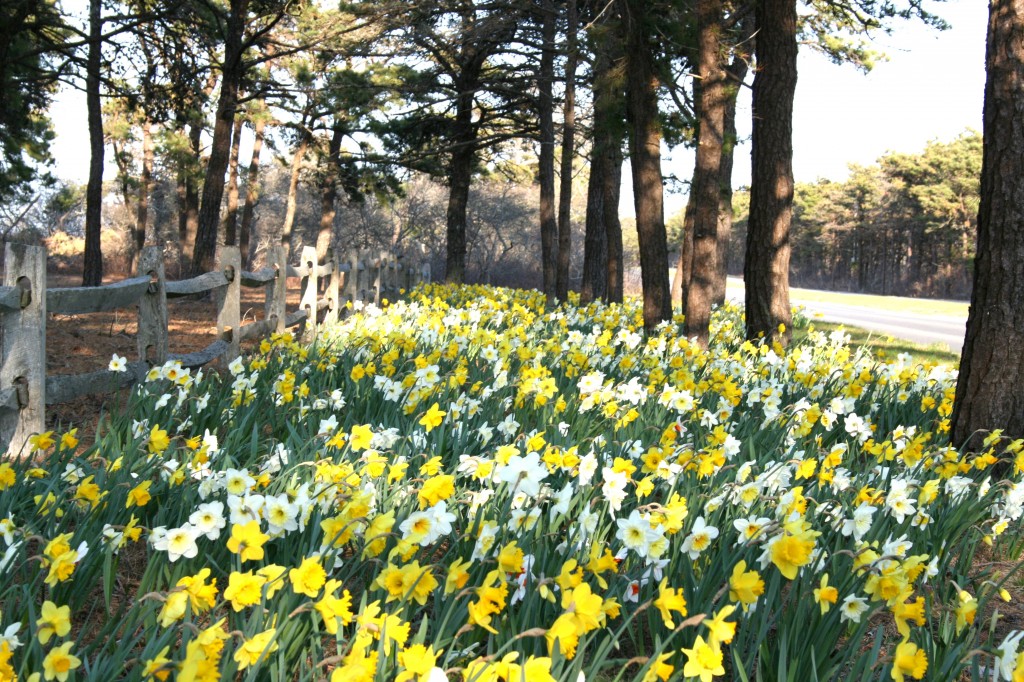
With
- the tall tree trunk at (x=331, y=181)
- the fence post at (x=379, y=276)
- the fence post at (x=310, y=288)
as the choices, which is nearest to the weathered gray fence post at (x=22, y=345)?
the fence post at (x=310, y=288)

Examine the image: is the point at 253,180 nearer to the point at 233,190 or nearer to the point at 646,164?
the point at 233,190

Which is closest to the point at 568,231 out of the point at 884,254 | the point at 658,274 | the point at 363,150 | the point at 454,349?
the point at 658,274

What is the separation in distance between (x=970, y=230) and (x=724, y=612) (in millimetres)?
40730

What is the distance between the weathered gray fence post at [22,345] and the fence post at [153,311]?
102 centimetres

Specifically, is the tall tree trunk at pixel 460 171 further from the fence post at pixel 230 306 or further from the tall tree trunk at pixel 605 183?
the fence post at pixel 230 306

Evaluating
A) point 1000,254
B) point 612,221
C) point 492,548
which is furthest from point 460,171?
point 492,548

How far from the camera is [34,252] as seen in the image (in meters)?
3.66

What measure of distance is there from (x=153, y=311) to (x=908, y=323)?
17256mm

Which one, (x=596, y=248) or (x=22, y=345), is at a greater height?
(x=596, y=248)

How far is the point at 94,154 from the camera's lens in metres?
14.4

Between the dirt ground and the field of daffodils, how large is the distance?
69.5 inches

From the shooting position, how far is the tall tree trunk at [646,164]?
8734 mm

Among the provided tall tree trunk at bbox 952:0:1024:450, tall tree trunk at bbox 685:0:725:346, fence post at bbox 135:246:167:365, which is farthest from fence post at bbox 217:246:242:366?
tall tree trunk at bbox 952:0:1024:450

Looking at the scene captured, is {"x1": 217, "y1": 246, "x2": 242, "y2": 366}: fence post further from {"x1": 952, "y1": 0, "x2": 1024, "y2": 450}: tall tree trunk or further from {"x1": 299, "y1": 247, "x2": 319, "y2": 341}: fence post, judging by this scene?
{"x1": 952, "y1": 0, "x2": 1024, "y2": 450}: tall tree trunk
